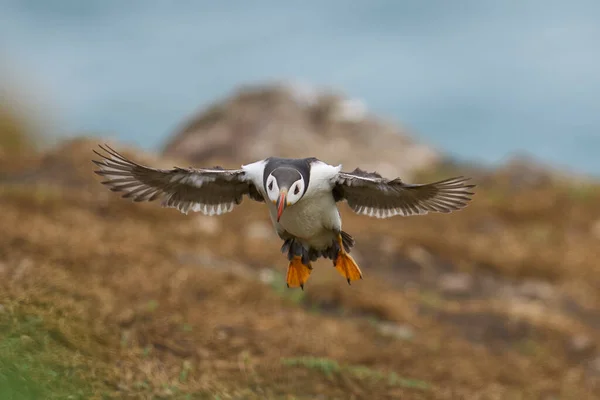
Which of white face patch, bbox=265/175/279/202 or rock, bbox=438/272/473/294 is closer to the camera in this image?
white face patch, bbox=265/175/279/202

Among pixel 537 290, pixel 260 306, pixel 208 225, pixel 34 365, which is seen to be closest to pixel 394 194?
pixel 34 365

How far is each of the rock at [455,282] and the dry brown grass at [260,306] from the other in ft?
0.44

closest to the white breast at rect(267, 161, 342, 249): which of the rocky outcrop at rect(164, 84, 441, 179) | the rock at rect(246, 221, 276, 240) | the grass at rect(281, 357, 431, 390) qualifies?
the grass at rect(281, 357, 431, 390)

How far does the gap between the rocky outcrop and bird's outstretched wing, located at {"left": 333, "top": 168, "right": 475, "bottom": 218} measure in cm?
1551

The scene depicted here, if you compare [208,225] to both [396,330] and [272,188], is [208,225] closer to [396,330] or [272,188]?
[396,330]

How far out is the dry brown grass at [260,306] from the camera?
18.8 ft

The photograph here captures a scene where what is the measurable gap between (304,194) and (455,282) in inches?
368

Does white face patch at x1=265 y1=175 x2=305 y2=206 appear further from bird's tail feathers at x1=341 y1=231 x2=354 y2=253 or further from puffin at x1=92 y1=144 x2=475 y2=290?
bird's tail feathers at x1=341 y1=231 x2=354 y2=253

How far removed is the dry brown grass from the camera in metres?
5.74

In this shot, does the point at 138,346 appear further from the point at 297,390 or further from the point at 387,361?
the point at 387,361

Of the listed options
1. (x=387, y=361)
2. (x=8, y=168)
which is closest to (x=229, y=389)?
(x=387, y=361)

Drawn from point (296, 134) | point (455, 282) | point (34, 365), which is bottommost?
point (34, 365)

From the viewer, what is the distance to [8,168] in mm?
15008

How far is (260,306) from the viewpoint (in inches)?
340
